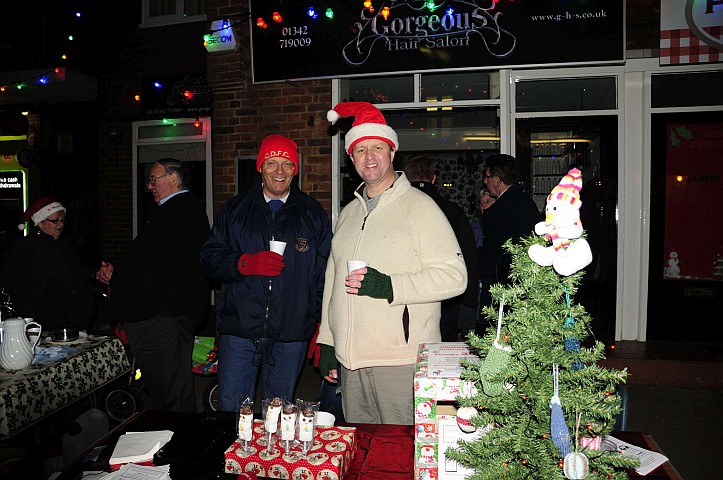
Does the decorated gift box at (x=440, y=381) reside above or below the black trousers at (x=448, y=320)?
above

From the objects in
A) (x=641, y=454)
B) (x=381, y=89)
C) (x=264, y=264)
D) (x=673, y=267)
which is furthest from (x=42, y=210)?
(x=673, y=267)

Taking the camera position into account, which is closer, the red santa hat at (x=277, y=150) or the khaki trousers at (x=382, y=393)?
the khaki trousers at (x=382, y=393)

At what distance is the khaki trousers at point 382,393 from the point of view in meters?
2.65

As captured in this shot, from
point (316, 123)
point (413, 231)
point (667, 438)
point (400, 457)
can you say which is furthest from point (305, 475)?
point (316, 123)

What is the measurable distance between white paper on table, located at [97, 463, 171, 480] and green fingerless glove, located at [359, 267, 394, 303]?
108 cm

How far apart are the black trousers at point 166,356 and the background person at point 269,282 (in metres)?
0.72

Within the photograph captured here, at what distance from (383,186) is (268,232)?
0.98 meters

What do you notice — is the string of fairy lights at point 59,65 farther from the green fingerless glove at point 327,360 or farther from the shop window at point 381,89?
the green fingerless glove at point 327,360

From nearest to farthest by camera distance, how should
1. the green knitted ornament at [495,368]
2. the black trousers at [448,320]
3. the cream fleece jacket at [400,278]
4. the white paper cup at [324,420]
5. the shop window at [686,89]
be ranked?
the green knitted ornament at [495,368] → the white paper cup at [324,420] → the cream fleece jacket at [400,278] → the black trousers at [448,320] → the shop window at [686,89]

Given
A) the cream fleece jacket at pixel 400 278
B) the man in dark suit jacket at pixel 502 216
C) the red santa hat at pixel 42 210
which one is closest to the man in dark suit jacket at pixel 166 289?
the red santa hat at pixel 42 210

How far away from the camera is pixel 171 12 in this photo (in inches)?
374

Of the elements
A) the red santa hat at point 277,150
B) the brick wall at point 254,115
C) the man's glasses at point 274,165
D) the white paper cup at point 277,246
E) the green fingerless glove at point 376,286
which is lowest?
the green fingerless glove at point 376,286

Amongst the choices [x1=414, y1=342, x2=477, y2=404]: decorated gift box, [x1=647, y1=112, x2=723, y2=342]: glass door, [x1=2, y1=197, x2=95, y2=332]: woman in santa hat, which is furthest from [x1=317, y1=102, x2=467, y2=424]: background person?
[x1=647, y1=112, x2=723, y2=342]: glass door

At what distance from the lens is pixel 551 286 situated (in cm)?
148
